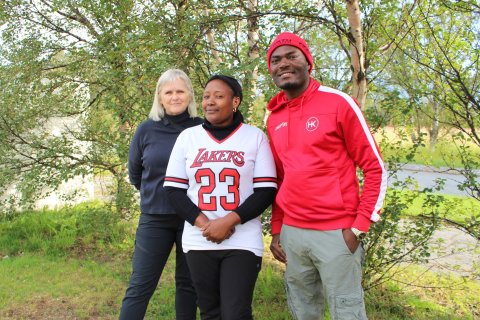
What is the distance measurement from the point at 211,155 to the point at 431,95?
2.66 metres

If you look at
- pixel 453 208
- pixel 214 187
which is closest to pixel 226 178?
pixel 214 187

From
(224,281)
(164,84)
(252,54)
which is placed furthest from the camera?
(252,54)

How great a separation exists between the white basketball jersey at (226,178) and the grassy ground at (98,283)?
2.03 meters

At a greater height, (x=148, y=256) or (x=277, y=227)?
(x=277, y=227)

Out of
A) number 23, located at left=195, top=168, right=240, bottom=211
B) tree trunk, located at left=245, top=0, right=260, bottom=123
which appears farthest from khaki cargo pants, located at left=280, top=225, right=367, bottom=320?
tree trunk, located at left=245, top=0, right=260, bottom=123

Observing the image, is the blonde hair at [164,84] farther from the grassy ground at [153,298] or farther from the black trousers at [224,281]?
the grassy ground at [153,298]

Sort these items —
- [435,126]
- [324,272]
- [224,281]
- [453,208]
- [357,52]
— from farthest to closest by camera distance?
1. [435,126]
2. [453,208]
3. [357,52]
4. [224,281]
5. [324,272]

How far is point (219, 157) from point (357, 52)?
87.9 inches

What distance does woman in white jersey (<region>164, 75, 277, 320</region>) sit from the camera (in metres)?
2.48

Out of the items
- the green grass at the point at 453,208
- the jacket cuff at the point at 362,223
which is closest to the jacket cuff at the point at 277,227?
the jacket cuff at the point at 362,223

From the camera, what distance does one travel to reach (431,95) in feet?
13.7

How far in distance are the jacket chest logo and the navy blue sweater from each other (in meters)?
1.13

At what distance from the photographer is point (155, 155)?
10.3 feet

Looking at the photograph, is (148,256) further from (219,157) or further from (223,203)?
(219,157)
